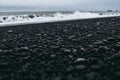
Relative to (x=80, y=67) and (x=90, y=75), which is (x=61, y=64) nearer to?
(x=80, y=67)

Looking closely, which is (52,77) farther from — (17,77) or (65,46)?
(65,46)

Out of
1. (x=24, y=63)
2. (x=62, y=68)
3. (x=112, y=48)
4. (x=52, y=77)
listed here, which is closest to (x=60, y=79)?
(x=52, y=77)

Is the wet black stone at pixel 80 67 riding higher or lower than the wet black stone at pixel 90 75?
higher

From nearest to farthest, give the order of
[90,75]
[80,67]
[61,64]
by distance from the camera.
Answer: [90,75], [80,67], [61,64]

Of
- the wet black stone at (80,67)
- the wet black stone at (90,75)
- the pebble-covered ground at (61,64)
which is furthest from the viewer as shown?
the wet black stone at (80,67)

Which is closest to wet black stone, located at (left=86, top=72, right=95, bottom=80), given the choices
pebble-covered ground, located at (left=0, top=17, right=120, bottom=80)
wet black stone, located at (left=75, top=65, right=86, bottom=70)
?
pebble-covered ground, located at (left=0, top=17, right=120, bottom=80)

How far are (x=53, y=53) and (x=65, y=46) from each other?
103cm

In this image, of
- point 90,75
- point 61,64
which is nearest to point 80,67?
point 90,75

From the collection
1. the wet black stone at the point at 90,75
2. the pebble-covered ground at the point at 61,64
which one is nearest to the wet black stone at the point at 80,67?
the pebble-covered ground at the point at 61,64

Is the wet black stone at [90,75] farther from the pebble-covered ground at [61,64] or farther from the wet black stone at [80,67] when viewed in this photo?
the wet black stone at [80,67]

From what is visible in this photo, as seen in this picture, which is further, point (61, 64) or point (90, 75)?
point (61, 64)

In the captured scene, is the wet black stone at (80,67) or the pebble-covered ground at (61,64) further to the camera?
the wet black stone at (80,67)

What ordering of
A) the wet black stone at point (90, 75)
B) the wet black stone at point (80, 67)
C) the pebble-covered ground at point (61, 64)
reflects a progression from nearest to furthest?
1. the wet black stone at point (90, 75)
2. the pebble-covered ground at point (61, 64)
3. the wet black stone at point (80, 67)

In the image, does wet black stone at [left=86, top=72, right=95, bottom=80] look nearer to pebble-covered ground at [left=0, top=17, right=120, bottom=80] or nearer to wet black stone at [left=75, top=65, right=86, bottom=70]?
pebble-covered ground at [left=0, top=17, right=120, bottom=80]
